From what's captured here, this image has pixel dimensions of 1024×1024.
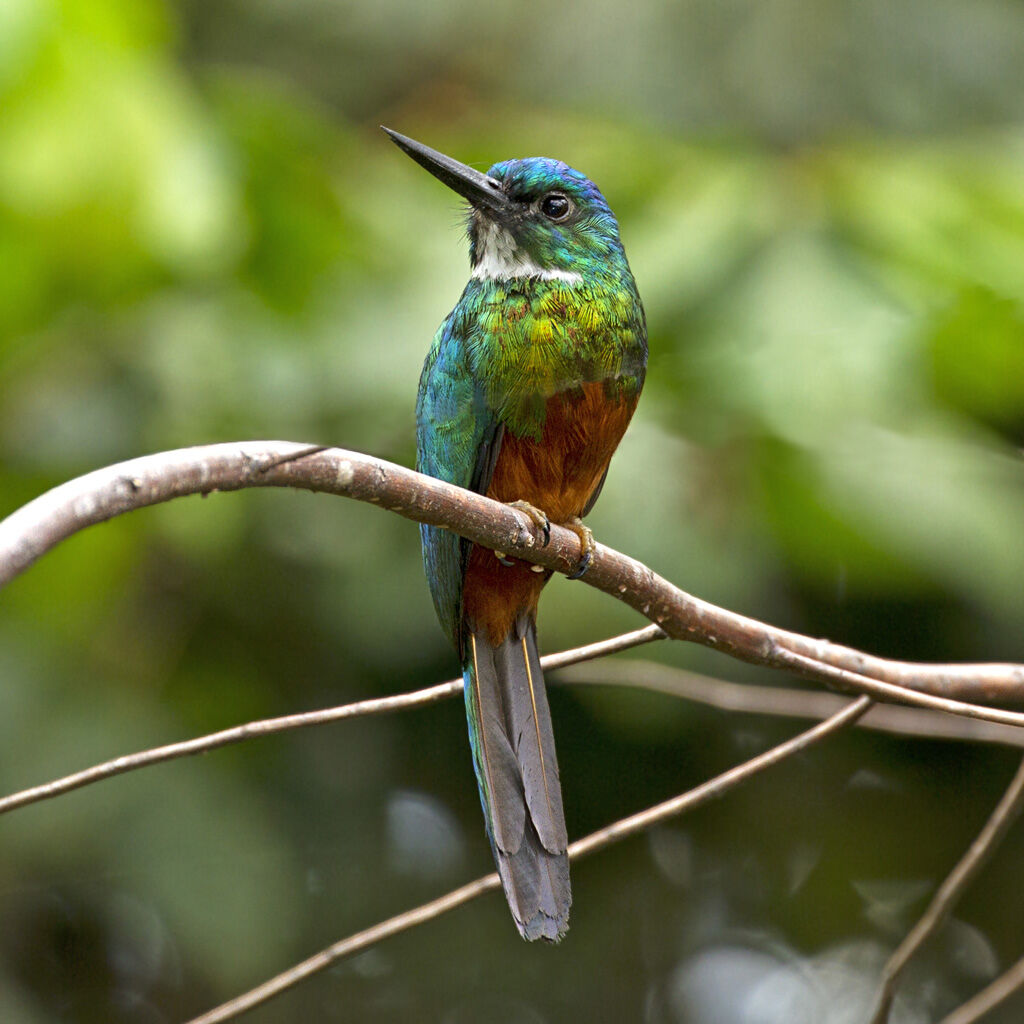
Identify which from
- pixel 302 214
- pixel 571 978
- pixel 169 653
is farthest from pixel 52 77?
pixel 571 978

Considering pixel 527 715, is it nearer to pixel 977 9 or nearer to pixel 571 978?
pixel 571 978

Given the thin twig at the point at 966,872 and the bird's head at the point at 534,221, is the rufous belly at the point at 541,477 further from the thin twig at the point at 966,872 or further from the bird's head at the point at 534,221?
the thin twig at the point at 966,872

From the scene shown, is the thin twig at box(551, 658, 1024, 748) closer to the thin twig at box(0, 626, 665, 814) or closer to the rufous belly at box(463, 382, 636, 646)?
the rufous belly at box(463, 382, 636, 646)

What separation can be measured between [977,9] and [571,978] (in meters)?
2.64

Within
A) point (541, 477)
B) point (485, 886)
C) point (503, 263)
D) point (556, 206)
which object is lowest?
point (485, 886)

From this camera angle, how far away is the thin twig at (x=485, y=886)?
1.24 m

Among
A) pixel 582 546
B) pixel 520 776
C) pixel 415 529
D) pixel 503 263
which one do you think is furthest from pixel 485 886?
pixel 415 529

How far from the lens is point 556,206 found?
2.05m

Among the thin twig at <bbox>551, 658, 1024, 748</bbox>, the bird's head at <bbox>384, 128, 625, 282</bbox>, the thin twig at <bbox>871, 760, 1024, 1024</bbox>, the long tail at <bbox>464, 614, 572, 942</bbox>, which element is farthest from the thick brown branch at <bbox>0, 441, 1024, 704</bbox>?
the bird's head at <bbox>384, 128, 625, 282</bbox>

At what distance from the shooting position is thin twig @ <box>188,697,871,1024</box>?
1.24 meters

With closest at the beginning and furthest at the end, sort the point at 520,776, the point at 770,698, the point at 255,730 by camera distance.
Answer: the point at 255,730 < the point at 520,776 < the point at 770,698

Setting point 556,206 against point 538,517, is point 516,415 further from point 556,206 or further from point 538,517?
point 556,206

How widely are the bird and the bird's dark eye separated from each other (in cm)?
5

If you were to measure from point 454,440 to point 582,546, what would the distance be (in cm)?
41
